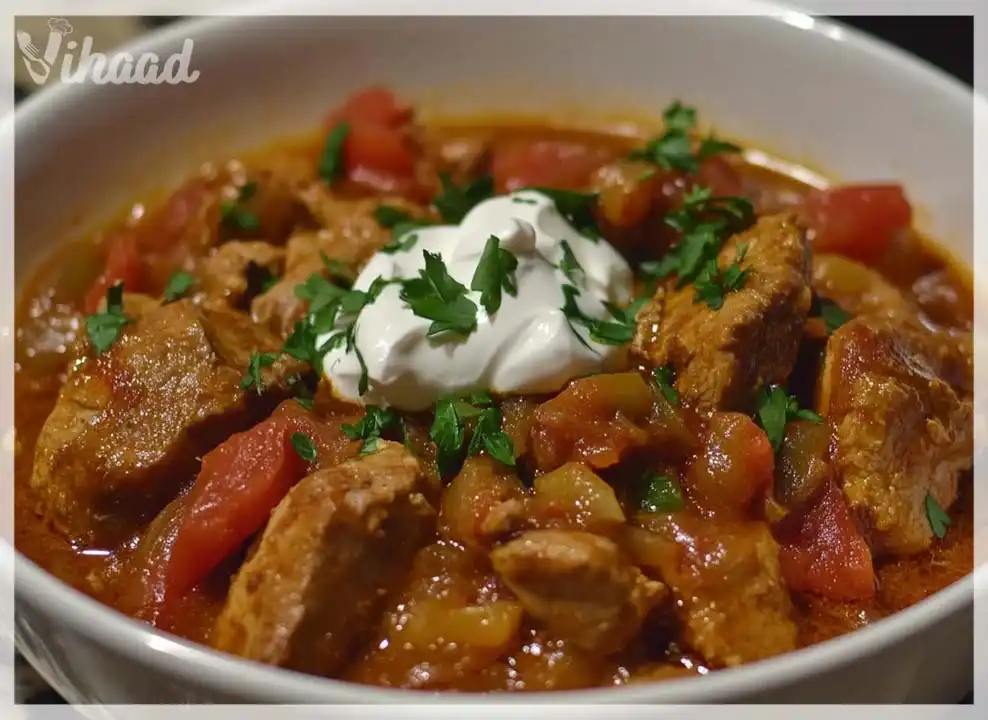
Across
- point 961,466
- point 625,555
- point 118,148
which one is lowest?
point 961,466

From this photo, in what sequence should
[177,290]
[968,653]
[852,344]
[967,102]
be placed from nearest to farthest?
[968,653]
[852,344]
[177,290]
[967,102]

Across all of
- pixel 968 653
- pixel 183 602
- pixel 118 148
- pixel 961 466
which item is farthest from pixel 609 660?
pixel 118 148

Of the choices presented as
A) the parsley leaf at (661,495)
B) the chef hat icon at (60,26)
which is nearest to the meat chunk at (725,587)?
the parsley leaf at (661,495)

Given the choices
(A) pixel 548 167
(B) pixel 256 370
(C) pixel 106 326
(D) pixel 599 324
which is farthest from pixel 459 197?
(C) pixel 106 326

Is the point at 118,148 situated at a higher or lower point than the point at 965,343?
higher

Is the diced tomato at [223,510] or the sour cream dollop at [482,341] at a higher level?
the sour cream dollop at [482,341]

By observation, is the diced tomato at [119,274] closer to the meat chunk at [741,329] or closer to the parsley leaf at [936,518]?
the meat chunk at [741,329]

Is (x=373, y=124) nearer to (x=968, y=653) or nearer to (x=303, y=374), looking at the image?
(x=303, y=374)

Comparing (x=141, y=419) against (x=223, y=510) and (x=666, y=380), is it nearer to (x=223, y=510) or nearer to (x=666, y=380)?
(x=223, y=510)
